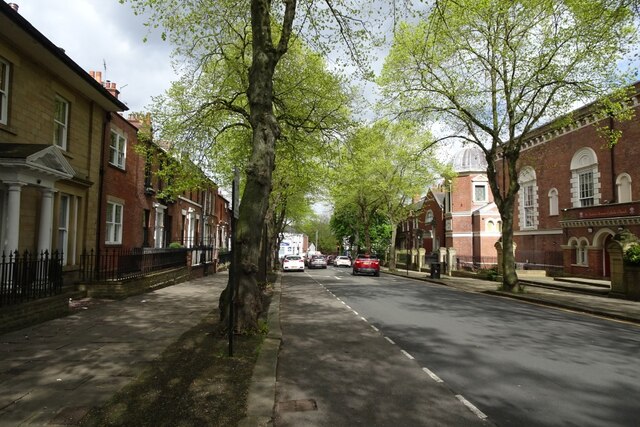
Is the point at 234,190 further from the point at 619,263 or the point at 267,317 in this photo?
the point at 619,263

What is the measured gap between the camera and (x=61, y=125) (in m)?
13.2

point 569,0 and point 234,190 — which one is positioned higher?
point 569,0

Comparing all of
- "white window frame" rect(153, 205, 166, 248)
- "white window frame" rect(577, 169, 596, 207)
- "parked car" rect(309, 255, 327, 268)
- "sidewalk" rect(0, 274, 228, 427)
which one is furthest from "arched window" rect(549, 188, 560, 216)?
"sidewalk" rect(0, 274, 228, 427)

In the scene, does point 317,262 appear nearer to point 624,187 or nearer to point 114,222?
point 624,187

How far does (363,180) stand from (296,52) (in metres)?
23.6

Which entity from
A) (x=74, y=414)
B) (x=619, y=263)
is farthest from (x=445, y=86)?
(x=74, y=414)

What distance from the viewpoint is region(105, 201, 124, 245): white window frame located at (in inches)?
656

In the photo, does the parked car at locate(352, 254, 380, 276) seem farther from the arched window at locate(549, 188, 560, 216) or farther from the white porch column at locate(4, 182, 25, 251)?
the white porch column at locate(4, 182, 25, 251)

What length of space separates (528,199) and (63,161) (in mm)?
31959

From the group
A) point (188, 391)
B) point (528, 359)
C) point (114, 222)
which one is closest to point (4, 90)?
point (114, 222)

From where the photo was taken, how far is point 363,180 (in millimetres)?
40094

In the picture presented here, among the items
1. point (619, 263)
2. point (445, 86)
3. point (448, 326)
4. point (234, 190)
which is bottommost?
point (448, 326)

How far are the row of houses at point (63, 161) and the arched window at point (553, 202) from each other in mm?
25665

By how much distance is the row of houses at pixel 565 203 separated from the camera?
2322 centimetres
